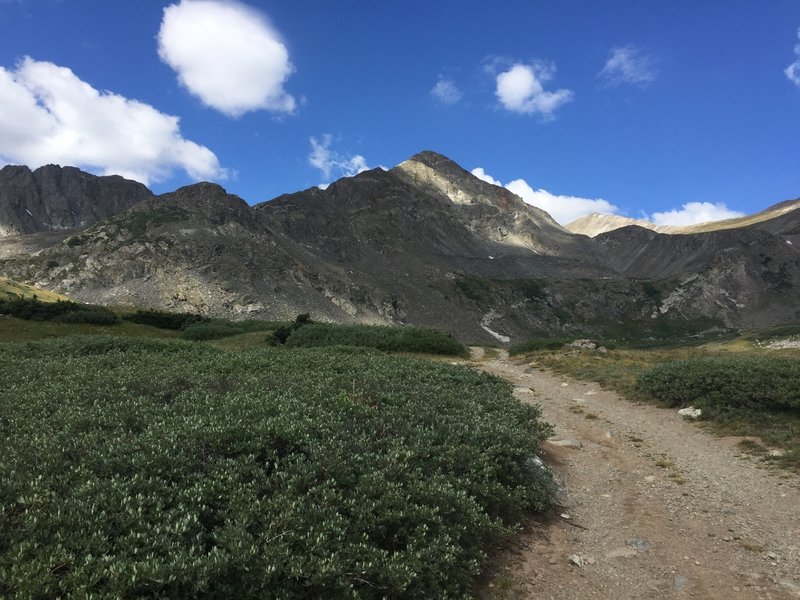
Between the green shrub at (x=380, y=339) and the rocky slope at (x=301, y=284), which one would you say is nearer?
the green shrub at (x=380, y=339)

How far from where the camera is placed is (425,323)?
124 meters

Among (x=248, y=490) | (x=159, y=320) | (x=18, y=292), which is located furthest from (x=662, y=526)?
(x=18, y=292)

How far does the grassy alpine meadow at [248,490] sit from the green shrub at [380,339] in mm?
25237

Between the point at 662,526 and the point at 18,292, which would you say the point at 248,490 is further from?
the point at 18,292

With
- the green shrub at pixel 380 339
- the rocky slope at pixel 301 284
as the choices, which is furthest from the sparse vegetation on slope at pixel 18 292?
the green shrub at pixel 380 339

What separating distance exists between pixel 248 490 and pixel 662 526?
7.49 metres

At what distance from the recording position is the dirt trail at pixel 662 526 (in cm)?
727


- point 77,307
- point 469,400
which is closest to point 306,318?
point 77,307

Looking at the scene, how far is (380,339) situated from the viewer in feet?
128

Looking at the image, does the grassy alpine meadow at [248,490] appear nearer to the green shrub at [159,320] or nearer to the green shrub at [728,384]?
the green shrub at [728,384]

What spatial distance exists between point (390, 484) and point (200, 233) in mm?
111536

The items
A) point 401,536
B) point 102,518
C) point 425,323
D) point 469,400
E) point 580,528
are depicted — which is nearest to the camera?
point 102,518

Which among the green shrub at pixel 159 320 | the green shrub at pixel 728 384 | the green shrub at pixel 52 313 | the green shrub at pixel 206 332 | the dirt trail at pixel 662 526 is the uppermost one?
the green shrub at pixel 52 313

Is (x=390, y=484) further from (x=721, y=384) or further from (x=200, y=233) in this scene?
(x=200, y=233)
